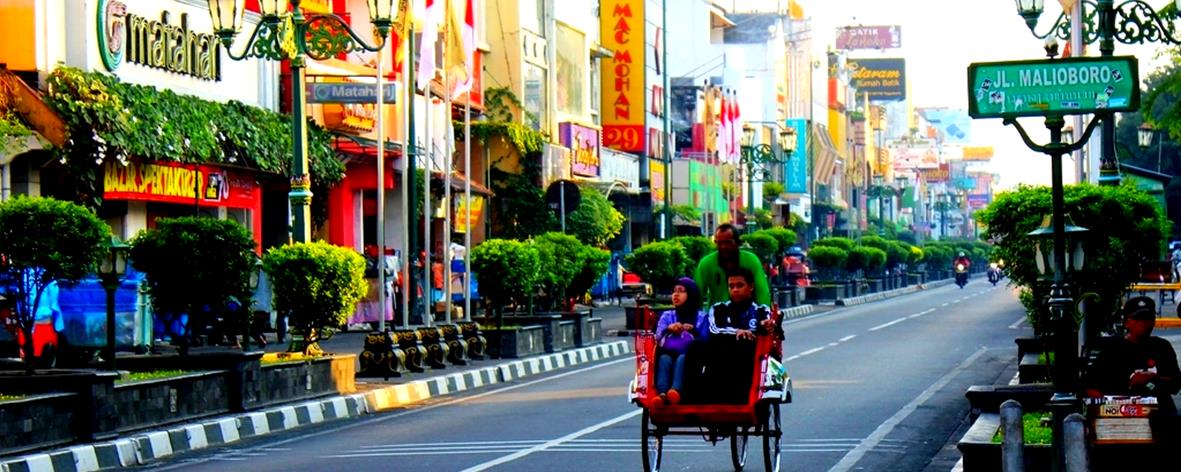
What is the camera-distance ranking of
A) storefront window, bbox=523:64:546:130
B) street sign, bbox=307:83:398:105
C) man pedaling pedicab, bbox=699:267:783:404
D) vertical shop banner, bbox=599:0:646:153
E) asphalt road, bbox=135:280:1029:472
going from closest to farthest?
man pedaling pedicab, bbox=699:267:783:404
asphalt road, bbox=135:280:1029:472
street sign, bbox=307:83:398:105
storefront window, bbox=523:64:546:130
vertical shop banner, bbox=599:0:646:153

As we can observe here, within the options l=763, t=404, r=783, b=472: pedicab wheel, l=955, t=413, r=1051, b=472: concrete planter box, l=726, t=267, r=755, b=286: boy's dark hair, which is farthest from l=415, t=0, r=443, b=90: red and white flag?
l=955, t=413, r=1051, b=472: concrete planter box

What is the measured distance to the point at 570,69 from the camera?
64.5m

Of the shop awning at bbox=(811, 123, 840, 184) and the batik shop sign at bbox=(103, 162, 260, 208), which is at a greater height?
the shop awning at bbox=(811, 123, 840, 184)

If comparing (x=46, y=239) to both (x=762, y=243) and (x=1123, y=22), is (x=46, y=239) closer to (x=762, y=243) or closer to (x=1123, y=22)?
(x=1123, y=22)

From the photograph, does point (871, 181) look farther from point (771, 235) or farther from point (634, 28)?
point (771, 235)

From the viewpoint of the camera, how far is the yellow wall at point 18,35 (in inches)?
1158

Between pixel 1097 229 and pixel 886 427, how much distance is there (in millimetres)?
4431

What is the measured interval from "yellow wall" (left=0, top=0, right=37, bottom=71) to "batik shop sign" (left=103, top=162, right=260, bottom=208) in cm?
202

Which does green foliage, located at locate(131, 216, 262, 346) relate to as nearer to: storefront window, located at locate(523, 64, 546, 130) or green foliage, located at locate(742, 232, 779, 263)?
storefront window, located at locate(523, 64, 546, 130)

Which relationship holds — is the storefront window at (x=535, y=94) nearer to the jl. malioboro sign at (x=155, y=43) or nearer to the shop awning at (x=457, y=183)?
the shop awning at (x=457, y=183)

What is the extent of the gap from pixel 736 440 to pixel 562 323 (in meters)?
19.6

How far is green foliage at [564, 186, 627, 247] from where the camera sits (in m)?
55.0

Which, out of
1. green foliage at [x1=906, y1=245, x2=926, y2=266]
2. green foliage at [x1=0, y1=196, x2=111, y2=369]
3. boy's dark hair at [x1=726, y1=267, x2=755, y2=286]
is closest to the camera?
boy's dark hair at [x1=726, y1=267, x2=755, y2=286]

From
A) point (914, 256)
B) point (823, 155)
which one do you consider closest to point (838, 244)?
point (914, 256)
